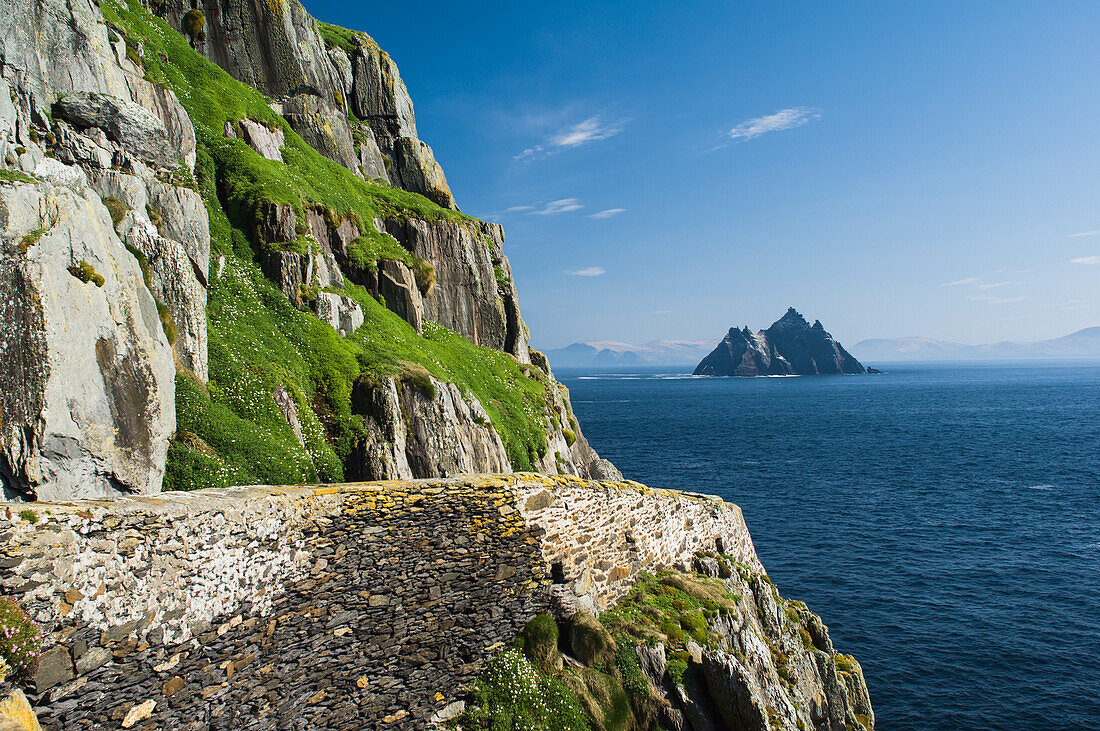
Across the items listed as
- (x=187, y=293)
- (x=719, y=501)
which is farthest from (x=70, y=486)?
(x=719, y=501)

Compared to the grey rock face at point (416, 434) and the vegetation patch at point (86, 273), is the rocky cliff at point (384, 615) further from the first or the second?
the grey rock face at point (416, 434)

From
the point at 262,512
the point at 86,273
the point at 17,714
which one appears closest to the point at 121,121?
the point at 86,273

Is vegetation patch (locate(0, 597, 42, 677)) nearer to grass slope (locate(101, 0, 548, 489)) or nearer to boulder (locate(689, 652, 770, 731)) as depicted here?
grass slope (locate(101, 0, 548, 489))

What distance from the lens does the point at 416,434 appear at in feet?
82.1

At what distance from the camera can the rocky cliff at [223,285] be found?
13586mm

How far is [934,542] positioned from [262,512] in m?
50.6

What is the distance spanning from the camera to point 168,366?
666 inches

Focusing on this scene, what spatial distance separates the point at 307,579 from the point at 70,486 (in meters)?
5.47

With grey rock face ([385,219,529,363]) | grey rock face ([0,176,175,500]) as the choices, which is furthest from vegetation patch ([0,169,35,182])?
grey rock face ([385,219,529,363])

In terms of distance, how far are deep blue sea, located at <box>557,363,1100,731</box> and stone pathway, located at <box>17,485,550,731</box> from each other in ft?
74.1

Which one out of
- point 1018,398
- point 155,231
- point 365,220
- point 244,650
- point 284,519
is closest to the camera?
point 244,650

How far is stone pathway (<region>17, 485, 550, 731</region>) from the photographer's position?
404 inches

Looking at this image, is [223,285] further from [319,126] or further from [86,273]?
[319,126]

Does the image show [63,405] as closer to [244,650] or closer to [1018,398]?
[244,650]
